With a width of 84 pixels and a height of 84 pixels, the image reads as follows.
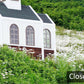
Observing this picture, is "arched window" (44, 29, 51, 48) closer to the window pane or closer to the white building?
the white building

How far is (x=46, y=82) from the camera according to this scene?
16.6 m

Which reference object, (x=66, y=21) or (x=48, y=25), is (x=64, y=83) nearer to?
(x=48, y=25)

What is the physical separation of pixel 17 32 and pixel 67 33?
13474 millimetres

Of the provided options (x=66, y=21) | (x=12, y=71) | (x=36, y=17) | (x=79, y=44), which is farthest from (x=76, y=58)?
(x=66, y=21)

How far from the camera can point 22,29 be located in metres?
24.5

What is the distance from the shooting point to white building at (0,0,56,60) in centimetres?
2374

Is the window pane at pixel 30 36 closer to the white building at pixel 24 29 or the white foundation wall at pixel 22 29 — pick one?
the white building at pixel 24 29

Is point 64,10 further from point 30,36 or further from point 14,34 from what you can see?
point 14,34

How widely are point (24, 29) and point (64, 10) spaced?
2273 cm

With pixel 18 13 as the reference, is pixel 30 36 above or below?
below

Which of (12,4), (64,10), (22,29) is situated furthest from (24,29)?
(64,10)

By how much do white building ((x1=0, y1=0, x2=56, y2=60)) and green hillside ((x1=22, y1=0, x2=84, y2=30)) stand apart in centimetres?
1523

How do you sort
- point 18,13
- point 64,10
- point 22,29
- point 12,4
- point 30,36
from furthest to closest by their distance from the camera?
point 64,10, point 12,4, point 18,13, point 30,36, point 22,29

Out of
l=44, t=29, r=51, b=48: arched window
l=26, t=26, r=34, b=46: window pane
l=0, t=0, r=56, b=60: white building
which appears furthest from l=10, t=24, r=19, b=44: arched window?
l=44, t=29, r=51, b=48: arched window
